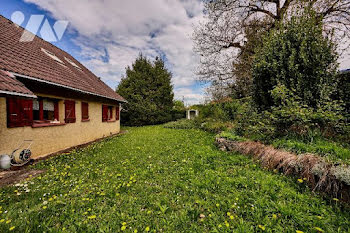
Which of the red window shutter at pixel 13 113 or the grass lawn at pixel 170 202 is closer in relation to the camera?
the grass lawn at pixel 170 202

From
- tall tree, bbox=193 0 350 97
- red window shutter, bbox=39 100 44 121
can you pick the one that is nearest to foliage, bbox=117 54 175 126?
tall tree, bbox=193 0 350 97

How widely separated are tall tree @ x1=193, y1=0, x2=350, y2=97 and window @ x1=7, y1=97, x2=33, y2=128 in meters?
9.84

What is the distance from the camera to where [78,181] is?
11.0 ft

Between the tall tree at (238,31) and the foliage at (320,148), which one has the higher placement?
the tall tree at (238,31)

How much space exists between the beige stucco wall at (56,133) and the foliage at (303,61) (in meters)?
7.95

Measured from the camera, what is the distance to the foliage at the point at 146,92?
16672 millimetres

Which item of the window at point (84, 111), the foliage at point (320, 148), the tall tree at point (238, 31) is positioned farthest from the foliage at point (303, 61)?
the window at point (84, 111)

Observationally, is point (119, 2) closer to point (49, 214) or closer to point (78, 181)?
point (78, 181)

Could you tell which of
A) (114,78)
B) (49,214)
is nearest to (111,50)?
(114,78)

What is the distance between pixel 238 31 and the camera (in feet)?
32.7

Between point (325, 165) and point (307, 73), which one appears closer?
point (325, 165)

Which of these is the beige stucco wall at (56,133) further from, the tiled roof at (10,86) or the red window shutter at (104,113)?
the tiled roof at (10,86)

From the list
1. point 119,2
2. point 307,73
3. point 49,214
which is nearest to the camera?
point 49,214

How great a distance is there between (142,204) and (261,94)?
5456 mm
